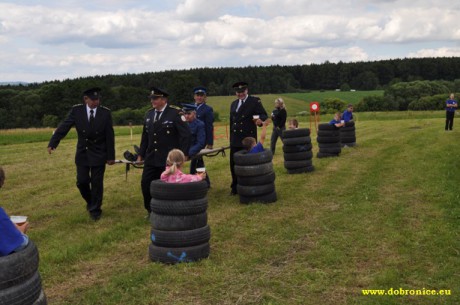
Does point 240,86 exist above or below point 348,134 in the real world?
above

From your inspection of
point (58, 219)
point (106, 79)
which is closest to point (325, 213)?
point (58, 219)

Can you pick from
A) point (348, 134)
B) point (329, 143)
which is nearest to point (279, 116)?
point (329, 143)

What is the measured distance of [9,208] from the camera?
34.0 feet

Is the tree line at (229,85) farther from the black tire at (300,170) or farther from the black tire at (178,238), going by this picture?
the black tire at (178,238)

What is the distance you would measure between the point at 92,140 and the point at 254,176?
3005mm

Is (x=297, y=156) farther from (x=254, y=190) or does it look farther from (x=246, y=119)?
(x=254, y=190)

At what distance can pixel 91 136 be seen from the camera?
27.9 feet

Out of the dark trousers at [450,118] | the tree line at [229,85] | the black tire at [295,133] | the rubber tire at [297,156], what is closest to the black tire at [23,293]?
the black tire at [295,133]

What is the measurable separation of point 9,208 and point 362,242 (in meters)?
7.44

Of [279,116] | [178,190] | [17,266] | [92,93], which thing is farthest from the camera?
[279,116]

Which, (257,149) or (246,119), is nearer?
(257,149)

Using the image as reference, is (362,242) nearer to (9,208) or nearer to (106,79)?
(9,208)

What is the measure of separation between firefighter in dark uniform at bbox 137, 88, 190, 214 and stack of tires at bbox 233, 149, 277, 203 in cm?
164

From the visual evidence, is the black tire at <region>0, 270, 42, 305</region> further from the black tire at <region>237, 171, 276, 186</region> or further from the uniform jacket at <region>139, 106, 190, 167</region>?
the black tire at <region>237, 171, 276, 186</region>
